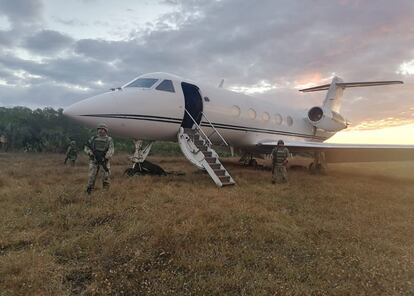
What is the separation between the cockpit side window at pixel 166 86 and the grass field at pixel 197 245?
15.2 feet

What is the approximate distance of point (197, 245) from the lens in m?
4.64

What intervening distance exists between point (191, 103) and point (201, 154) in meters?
2.54

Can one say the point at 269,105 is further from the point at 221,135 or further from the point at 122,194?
the point at 122,194

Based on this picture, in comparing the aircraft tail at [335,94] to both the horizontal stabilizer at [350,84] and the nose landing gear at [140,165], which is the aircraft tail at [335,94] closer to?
the horizontal stabilizer at [350,84]

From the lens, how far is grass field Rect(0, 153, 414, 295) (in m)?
3.60

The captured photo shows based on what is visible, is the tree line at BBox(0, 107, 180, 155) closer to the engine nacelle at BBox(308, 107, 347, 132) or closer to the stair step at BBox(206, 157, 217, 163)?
the engine nacelle at BBox(308, 107, 347, 132)

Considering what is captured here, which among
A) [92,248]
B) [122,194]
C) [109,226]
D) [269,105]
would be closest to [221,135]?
[269,105]

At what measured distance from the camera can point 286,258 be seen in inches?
174

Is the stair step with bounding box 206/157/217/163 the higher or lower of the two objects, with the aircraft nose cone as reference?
lower

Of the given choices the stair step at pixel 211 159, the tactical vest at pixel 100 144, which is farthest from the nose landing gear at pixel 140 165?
the tactical vest at pixel 100 144

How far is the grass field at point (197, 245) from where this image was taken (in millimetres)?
3604

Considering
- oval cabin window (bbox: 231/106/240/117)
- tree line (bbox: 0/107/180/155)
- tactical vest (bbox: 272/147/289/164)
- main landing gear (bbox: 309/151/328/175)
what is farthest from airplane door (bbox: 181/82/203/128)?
tree line (bbox: 0/107/180/155)

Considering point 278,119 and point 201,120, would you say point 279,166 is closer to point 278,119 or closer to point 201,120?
point 201,120

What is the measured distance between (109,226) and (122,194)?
93.1 inches
